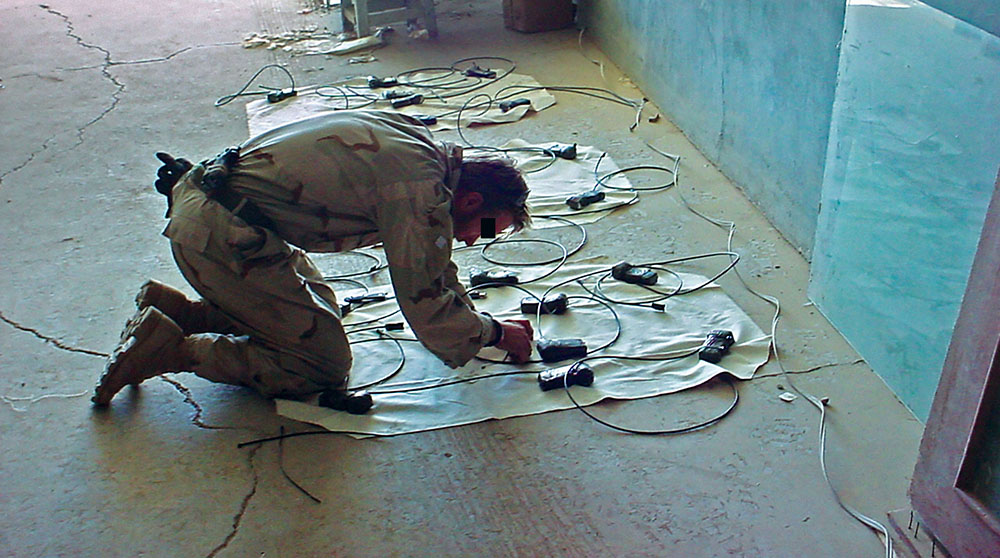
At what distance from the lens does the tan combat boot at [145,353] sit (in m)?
2.37

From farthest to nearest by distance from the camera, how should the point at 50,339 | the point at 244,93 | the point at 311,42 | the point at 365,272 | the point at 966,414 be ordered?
1. the point at 311,42
2. the point at 244,93
3. the point at 365,272
4. the point at 50,339
5. the point at 966,414

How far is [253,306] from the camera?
2.39 m

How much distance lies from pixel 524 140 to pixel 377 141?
1928 mm

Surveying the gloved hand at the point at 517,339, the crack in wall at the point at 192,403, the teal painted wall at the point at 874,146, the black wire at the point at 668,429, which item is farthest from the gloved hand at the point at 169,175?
the teal painted wall at the point at 874,146

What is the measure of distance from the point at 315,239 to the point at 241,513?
0.69m

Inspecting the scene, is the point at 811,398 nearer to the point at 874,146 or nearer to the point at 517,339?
the point at 874,146

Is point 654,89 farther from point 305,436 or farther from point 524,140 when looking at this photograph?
point 305,436

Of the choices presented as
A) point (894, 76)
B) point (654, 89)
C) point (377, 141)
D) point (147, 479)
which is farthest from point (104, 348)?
point (654, 89)

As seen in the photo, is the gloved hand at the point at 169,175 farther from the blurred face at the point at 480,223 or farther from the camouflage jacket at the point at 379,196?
the blurred face at the point at 480,223

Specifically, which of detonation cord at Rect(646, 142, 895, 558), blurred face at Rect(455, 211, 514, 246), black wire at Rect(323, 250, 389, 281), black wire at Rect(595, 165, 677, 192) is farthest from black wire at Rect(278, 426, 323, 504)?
black wire at Rect(595, 165, 677, 192)

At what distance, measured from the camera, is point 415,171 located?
2.21 m

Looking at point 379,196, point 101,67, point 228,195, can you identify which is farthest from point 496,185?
point 101,67

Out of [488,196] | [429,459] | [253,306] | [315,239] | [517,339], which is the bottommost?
[429,459]

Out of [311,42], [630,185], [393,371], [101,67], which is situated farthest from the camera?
[311,42]
